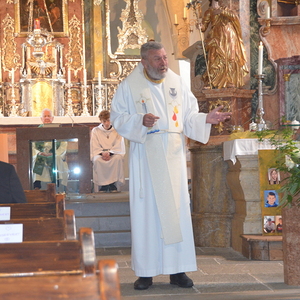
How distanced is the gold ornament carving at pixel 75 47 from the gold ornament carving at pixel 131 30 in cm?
105

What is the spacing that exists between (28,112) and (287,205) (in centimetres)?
1122

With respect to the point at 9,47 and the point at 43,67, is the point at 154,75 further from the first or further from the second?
the point at 9,47

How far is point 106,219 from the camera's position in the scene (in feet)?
23.8

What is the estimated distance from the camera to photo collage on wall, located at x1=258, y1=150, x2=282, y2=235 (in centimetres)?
568

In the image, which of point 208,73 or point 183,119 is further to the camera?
point 208,73

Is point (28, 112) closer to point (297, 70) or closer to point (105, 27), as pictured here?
point (105, 27)

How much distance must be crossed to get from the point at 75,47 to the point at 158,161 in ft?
38.5

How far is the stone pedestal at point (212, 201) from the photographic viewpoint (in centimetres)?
642

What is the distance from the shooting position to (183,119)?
15.5 ft

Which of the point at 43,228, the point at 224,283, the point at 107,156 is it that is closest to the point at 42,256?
the point at 43,228

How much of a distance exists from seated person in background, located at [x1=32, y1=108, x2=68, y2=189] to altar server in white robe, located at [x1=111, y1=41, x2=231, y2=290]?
4.17m

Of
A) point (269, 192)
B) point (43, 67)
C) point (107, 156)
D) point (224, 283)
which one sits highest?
point (43, 67)

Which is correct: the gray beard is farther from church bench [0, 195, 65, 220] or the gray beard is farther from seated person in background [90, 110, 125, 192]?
seated person in background [90, 110, 125, 192]

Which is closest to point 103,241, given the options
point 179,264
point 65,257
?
point 179,264
